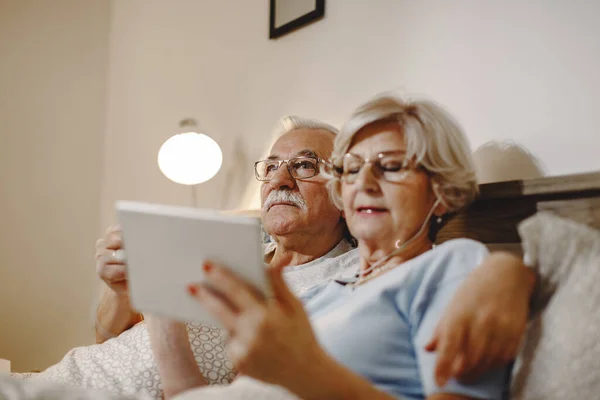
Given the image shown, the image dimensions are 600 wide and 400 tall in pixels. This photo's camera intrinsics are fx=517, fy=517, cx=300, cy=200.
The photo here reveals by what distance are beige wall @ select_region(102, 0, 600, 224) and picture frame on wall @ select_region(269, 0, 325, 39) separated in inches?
1.2

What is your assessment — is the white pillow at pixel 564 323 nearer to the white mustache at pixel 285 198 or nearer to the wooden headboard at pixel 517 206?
the wooden headboard at pixel 517 206

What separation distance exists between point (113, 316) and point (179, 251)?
2.77ft

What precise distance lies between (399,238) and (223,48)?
1.49 meters

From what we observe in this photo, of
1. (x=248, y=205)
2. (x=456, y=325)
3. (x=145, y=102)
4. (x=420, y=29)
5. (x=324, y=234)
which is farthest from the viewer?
(x=145, y=102)

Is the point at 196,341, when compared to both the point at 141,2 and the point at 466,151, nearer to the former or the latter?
the point at 466,151

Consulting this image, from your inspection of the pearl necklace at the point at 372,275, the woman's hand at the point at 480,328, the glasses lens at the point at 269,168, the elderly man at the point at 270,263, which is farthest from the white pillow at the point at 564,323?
the glasses lens at the point at 269,168

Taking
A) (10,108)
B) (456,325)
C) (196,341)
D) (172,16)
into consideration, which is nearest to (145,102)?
(172,16)

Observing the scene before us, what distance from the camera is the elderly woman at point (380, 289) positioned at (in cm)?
55

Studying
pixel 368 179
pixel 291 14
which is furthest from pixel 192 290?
pixel 291 14

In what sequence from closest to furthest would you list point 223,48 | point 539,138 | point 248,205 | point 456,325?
point 456,325 → point 539,138 → point 248,205 → point 223,48

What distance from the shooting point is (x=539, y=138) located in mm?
1043

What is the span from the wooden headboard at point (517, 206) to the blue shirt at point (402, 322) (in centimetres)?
22

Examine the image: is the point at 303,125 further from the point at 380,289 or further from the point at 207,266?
the point at 207,266

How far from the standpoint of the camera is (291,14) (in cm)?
177
